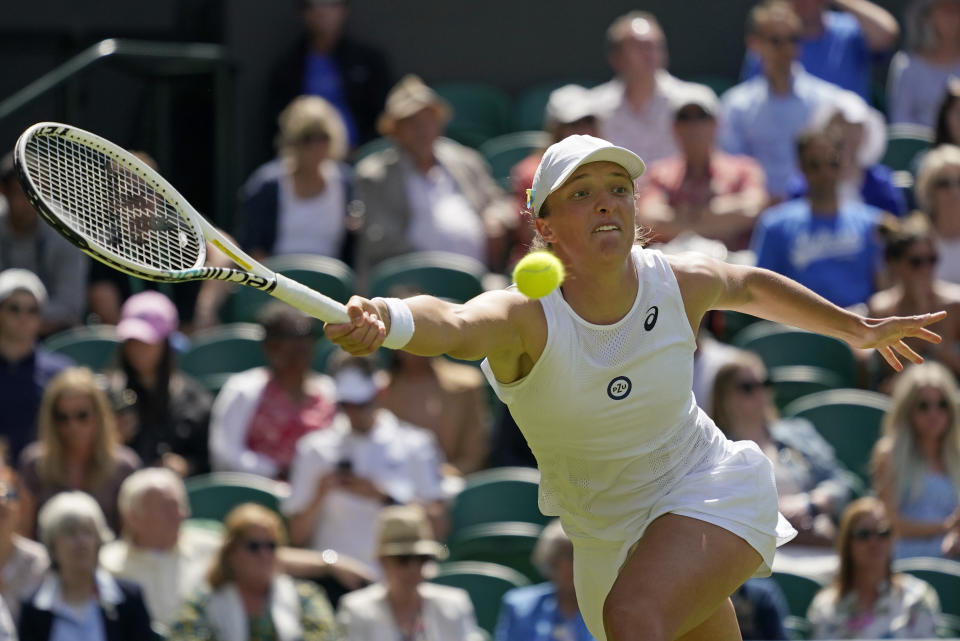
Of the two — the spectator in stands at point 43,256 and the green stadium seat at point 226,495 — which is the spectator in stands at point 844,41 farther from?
the green stadium seat at point 226,495

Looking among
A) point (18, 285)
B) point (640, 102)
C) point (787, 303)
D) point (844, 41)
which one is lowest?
point (18, 285)

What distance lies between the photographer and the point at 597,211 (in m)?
3.96

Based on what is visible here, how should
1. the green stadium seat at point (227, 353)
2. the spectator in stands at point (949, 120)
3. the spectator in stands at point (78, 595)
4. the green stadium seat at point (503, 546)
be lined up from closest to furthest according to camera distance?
1. the spectator in stands at point (78, 595)
2. the green stadium seat at point (503, 546)
3. the green stadium seat at point (227, 353)
4. the spectator in stands at point (949, 120)

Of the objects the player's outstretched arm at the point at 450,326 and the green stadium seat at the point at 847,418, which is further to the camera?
the green stadium seat at the point at 847,418

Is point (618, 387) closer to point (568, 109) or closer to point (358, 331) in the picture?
point (358, 331)

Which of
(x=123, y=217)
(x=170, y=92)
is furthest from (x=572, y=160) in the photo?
(x=170, y=92)

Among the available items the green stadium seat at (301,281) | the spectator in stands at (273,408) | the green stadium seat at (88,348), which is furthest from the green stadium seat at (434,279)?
the green stadium seat at (88,348)

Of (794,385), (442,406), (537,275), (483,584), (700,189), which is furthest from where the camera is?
(700,189)

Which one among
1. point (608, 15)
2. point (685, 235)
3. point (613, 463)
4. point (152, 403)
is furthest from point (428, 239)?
point (613, 463)

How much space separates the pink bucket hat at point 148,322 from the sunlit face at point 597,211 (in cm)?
380

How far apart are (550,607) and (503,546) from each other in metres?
0.70

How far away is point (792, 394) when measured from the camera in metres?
7.77

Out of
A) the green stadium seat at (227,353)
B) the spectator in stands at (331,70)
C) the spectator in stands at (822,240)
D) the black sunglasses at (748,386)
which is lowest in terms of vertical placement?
the green stadium seat at (227,353)

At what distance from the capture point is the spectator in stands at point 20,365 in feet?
24.1
